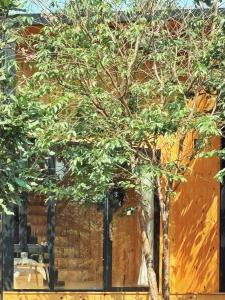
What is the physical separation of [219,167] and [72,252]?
119 inches

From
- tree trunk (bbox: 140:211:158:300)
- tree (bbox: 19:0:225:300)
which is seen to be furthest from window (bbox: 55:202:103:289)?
tree (bbox: 19:0:225:300)

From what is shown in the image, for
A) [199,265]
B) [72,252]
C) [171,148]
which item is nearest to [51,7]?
[171,148]

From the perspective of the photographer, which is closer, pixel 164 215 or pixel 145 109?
pixel 145 109

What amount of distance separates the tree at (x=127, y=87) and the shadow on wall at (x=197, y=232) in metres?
2.99

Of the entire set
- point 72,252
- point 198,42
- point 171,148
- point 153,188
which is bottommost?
point 72,252

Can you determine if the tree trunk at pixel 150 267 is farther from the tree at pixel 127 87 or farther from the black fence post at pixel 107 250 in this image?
the black fence post at pixel 107 250

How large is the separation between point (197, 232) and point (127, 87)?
174 inches

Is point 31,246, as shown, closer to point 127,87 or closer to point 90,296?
point 90,296

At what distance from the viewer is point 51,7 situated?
9.12 metres

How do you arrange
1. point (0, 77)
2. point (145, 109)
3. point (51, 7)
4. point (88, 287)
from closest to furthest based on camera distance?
point (0, 77) < point (145, 109) < point (51, 7) < point (88, 287)

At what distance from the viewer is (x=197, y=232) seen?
12.4 m

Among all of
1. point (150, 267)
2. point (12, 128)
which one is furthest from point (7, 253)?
point (12, 128)

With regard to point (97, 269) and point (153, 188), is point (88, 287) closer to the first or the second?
point (97, 269)

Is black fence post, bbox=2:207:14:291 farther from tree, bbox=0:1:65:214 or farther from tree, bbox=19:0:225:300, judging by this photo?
tree, bbox=0:1:65:214
